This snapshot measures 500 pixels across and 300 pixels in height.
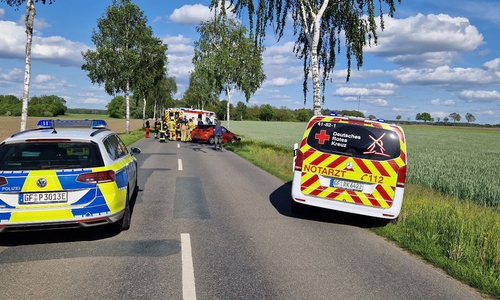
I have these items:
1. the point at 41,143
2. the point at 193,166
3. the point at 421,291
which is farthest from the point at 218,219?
the point at 193,166

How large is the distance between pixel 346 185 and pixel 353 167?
1.13 ft

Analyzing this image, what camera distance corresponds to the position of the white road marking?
372 cm

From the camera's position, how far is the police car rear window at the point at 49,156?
4914 mm

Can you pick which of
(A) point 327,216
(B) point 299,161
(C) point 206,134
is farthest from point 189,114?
(B) point 299,161

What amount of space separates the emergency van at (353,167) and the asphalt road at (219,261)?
55cm

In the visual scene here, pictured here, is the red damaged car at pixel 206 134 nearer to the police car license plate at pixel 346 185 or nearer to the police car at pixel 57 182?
the police car license plate at pixel 346 185

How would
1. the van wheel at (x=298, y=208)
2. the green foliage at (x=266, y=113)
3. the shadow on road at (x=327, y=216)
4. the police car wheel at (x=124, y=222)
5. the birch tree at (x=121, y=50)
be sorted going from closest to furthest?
the police car wheel at (x=124, y=222), the shadow on road at (x=327, y=216), the van wheel at (x=298, y=208), the birch tree at (x=121, y=50), the green foliage at (x=266, y=113)

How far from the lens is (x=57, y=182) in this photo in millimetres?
4867

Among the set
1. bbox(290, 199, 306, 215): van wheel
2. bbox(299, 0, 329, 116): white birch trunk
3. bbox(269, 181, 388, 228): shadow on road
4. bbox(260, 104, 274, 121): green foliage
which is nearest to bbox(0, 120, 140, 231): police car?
bbox(290, 199, 306, 215): van wheel

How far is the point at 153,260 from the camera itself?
15.2 ft

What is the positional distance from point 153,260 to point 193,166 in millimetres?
9933

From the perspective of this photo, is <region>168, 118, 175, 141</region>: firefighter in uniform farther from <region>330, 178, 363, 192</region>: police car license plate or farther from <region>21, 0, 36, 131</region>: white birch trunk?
<region>330, 178, 363, 192</region>: police car license plate

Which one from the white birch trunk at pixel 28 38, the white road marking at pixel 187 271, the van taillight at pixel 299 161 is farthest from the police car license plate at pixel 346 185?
the white birch trunk at pixel 28 38

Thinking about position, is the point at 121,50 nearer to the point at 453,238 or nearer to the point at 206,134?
the point at 206,134
